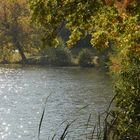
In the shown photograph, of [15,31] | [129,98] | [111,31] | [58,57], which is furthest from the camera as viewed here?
[15,31]

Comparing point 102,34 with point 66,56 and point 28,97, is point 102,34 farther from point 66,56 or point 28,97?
point 66,56

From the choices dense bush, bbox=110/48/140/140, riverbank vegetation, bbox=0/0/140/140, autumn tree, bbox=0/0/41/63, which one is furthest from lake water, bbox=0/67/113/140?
autumn tree, bbox=0/0/41/63

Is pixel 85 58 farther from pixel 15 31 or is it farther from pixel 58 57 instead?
pixel 15 31

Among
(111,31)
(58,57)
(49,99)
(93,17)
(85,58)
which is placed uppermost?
(93,17)

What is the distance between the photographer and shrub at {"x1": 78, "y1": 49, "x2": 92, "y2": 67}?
93812 millimetres

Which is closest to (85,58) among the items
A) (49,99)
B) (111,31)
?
(49,99)

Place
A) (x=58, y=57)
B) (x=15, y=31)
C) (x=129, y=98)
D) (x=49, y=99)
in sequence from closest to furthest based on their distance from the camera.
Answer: (x=129, y=98) < (x=49, y=99) < (x=58, y=57) < (x=15, y=31)

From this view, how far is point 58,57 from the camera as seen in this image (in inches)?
3821

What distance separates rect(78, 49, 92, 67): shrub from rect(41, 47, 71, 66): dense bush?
A: 10.7 feet

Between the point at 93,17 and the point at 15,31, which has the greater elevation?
the point at 93,17

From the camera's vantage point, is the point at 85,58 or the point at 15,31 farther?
the point at 15,31

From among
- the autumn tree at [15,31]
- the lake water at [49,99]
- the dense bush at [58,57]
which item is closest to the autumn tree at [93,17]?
the lake water at [49,99]

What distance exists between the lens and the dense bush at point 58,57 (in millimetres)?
96312

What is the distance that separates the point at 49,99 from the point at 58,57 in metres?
44.7
